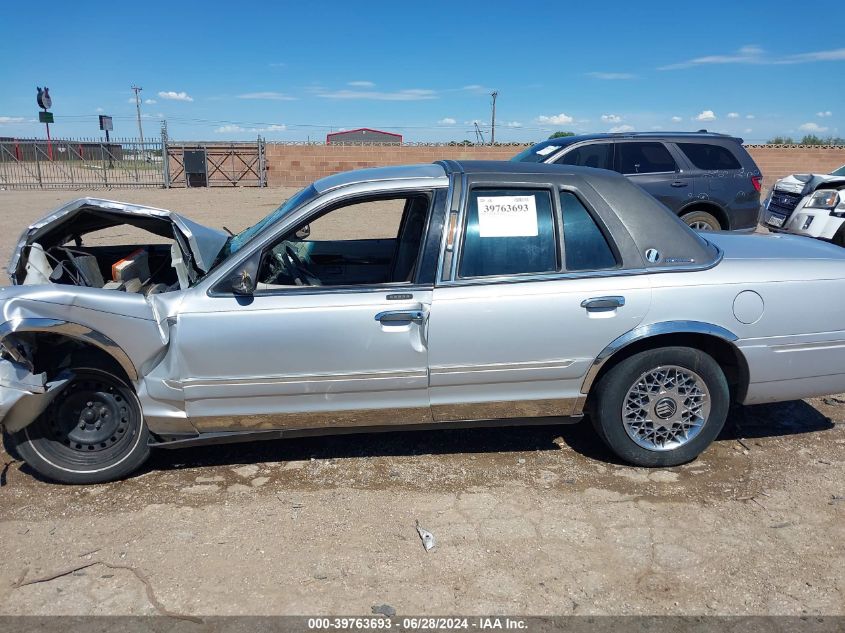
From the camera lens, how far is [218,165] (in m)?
28.2

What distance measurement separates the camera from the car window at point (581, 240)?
373cm

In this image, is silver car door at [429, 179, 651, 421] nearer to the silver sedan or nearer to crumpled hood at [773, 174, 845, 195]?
the silver sedan

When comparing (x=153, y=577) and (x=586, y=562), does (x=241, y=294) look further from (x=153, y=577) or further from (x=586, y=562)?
(x=586, y=562)

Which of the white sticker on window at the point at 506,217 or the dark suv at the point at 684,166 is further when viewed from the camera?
the dark suv at the point at 684,166

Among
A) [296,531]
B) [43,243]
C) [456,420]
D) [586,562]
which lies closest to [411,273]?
[456,420]

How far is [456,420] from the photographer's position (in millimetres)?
3844

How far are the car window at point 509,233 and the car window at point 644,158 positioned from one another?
5.72 meters

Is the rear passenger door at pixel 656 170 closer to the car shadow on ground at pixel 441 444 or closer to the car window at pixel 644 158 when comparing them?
the car window at pixel 644 158

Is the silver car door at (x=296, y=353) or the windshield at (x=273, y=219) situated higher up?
the windshield at (x=273, y=219)

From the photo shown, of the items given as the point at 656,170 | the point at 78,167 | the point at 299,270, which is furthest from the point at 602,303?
the point at 78,167

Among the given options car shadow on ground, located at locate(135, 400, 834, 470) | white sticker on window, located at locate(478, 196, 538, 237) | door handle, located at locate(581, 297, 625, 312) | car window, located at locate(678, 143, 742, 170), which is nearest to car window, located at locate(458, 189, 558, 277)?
white sticker on window, located at locate(478, 196, 538, 237)

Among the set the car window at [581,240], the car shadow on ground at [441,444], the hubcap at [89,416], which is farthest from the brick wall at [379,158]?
the hubcap at [89,416]

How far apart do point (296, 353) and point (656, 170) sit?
23.2ft

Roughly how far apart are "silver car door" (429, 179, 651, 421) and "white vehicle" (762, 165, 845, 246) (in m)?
7.68
